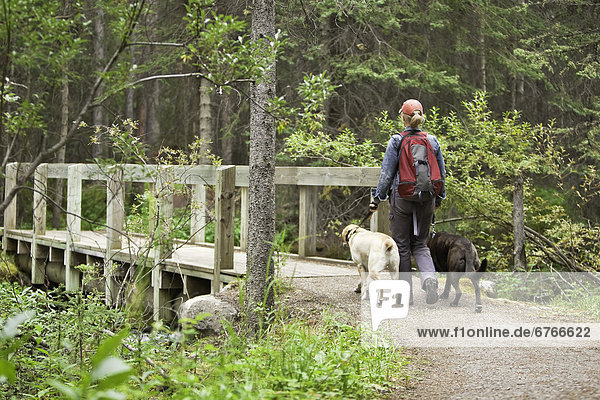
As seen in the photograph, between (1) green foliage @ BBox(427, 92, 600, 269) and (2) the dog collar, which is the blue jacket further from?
(1) green foliage @ BBox(427, 92, 600, 269)

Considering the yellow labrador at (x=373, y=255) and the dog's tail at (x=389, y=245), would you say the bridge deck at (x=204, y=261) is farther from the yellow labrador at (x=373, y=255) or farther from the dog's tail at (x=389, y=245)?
the dog's tail at (x=389, y=245)

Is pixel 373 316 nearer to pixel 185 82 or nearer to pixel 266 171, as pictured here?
pixel 266 171

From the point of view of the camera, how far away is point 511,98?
1689cm

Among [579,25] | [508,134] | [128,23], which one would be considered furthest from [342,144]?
[579,25]

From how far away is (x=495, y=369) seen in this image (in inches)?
177

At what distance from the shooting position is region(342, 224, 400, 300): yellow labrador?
6453mm

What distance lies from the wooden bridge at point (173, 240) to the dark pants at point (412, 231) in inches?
69.7

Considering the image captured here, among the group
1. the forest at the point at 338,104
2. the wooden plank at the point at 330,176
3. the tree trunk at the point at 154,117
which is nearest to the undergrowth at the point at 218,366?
the forest at the point at 338,104

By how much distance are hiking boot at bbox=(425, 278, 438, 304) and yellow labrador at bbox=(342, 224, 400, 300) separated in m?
0.33

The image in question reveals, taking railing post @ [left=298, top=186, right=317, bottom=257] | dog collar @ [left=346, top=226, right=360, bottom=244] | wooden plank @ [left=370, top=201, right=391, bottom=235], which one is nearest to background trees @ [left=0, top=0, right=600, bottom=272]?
railing post @ [left=298, top=186, right=317, bottom=257]

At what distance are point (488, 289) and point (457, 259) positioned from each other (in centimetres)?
140

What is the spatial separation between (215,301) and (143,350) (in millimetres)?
1756

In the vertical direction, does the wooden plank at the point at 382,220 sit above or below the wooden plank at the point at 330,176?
below

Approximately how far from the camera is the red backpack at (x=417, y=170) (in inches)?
246
